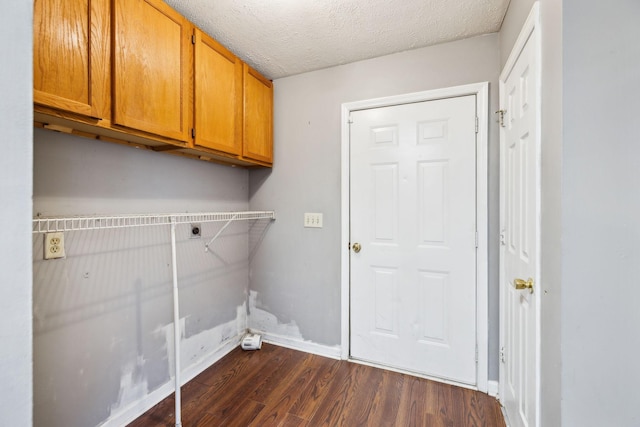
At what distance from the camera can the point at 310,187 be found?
231 centimetres

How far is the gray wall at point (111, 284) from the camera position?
1237 millimetres

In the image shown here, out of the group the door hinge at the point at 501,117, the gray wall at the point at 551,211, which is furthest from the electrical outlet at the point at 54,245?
the door hinge at the point at 501,117

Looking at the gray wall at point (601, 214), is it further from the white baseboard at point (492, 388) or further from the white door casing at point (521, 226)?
the white baseboard at point (492, 388)

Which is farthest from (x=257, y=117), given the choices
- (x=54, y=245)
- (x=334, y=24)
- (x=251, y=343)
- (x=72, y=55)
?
(x=251, y=343)

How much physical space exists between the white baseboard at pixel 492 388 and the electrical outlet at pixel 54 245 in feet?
8.39

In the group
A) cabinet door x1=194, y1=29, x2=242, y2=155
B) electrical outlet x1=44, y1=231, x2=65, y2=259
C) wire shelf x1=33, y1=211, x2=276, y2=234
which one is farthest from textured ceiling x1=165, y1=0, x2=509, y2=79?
electrical outlet x1=44, y1=231, x2=65, y2=259

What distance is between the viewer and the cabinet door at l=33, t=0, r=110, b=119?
0.98m

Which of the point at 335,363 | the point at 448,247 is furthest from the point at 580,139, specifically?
the point at 335,363

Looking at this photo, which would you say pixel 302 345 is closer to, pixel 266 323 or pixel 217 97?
pixel 266 323

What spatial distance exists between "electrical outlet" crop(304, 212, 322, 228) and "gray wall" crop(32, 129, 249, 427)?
76 cm

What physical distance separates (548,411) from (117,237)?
208 cm

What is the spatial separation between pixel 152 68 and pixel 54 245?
0.96 meters

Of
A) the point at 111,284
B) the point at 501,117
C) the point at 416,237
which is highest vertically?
the point at 501,117

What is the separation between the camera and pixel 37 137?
118 centimetres
